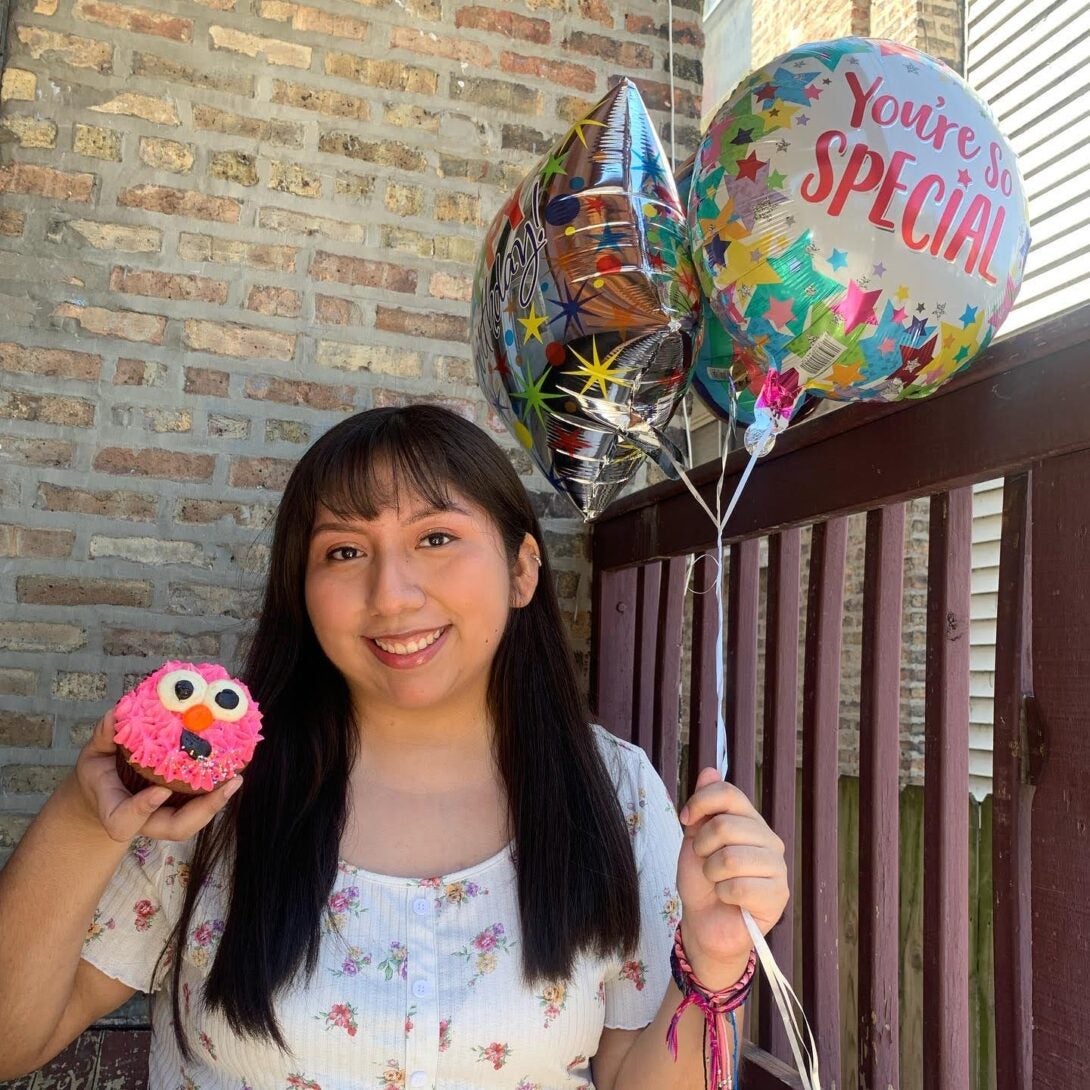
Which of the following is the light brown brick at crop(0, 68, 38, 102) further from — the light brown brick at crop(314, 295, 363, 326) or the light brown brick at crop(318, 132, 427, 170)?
the light brown brick at crop(314, 295, 363, 326)

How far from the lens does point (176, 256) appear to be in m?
2.40

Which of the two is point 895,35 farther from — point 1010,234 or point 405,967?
point 405,967

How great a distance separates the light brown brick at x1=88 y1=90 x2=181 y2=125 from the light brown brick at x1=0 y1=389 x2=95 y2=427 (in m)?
0.67

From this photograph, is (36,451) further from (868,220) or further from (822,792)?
(868,220)

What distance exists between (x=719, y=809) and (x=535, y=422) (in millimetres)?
671

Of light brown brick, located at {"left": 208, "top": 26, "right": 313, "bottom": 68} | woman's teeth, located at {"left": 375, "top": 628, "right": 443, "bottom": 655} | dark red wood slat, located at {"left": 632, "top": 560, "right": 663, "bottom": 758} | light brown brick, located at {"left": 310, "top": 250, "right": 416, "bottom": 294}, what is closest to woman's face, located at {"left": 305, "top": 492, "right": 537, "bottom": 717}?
woman's teeth, located at {"left": 375, "top": 628, "right": 443, "bottom": 655}

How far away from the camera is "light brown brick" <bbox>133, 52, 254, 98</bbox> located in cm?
240

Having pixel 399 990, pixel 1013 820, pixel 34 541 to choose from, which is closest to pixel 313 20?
pixel 34 541

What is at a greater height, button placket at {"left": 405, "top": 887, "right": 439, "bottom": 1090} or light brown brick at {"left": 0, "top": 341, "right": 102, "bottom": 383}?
light brown brick at {"left": 0, "top": 341, "right": 102, "bottom": 383}

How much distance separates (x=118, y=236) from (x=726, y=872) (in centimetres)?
204

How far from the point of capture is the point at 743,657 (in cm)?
188

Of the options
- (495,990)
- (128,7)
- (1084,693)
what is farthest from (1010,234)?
(128,7)

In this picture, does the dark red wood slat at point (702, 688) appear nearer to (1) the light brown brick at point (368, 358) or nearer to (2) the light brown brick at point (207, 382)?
(1) the light brown brick at point (368, 358)

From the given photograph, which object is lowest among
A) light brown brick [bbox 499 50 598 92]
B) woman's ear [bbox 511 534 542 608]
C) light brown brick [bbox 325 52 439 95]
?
woman's ear [bbox 511 534 542 608]
